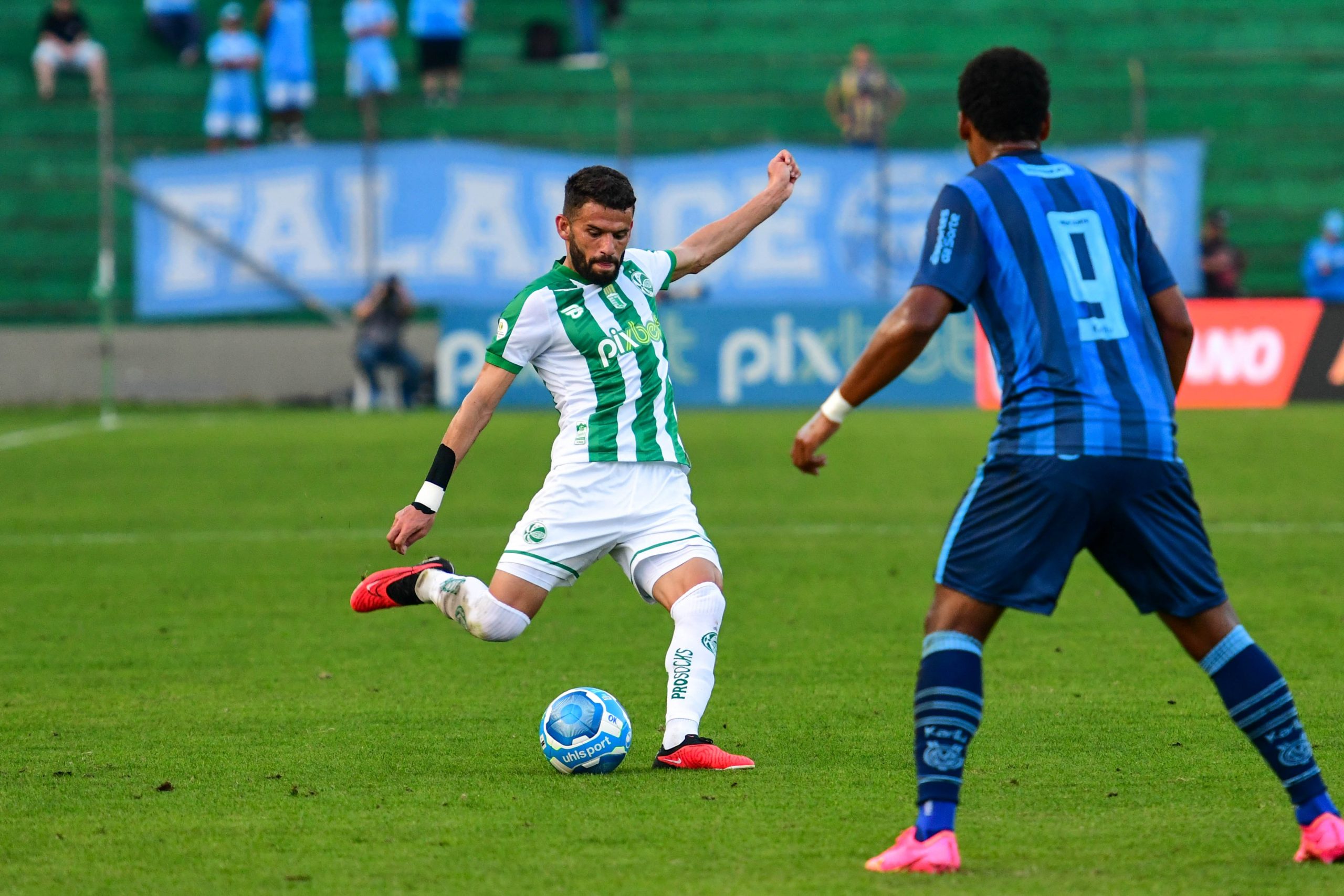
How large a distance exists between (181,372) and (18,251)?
308 centimetres

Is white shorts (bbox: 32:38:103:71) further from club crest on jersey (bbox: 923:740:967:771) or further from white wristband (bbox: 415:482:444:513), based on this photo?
club crest on jersey (bbox: 923:740:967:771)

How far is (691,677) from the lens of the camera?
239 inches

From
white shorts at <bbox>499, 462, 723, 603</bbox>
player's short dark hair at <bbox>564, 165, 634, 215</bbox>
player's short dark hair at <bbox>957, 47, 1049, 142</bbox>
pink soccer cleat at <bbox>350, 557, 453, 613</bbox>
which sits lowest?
pink soccer cleat at <bbox>350, 557, 453, 613</bbox>

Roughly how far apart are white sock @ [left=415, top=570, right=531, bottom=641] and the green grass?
0.45 meters

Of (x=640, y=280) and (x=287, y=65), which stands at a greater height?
(x=287, y=65)

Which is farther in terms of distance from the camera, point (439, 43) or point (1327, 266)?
point (439, 43)

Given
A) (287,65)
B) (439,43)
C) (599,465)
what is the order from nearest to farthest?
1. (599,465)
2. (287,65)
3. (439,43)

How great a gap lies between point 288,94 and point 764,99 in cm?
647

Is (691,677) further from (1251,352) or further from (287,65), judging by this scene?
(287,65)

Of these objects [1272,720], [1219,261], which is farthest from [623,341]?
[1219,261]

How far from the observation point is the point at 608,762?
5.98 meters

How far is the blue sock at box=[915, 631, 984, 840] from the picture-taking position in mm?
4543

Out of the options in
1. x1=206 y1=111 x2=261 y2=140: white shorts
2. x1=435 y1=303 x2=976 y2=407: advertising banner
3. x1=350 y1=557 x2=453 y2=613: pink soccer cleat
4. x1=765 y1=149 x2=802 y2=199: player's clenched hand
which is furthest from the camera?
x1=206 y1=111 x2=261 y2=140: white shorts

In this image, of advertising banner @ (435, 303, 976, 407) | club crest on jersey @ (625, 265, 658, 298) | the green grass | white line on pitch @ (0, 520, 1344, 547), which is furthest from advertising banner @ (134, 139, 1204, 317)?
club crest on jersey @ (625, 265, 658, 298)
